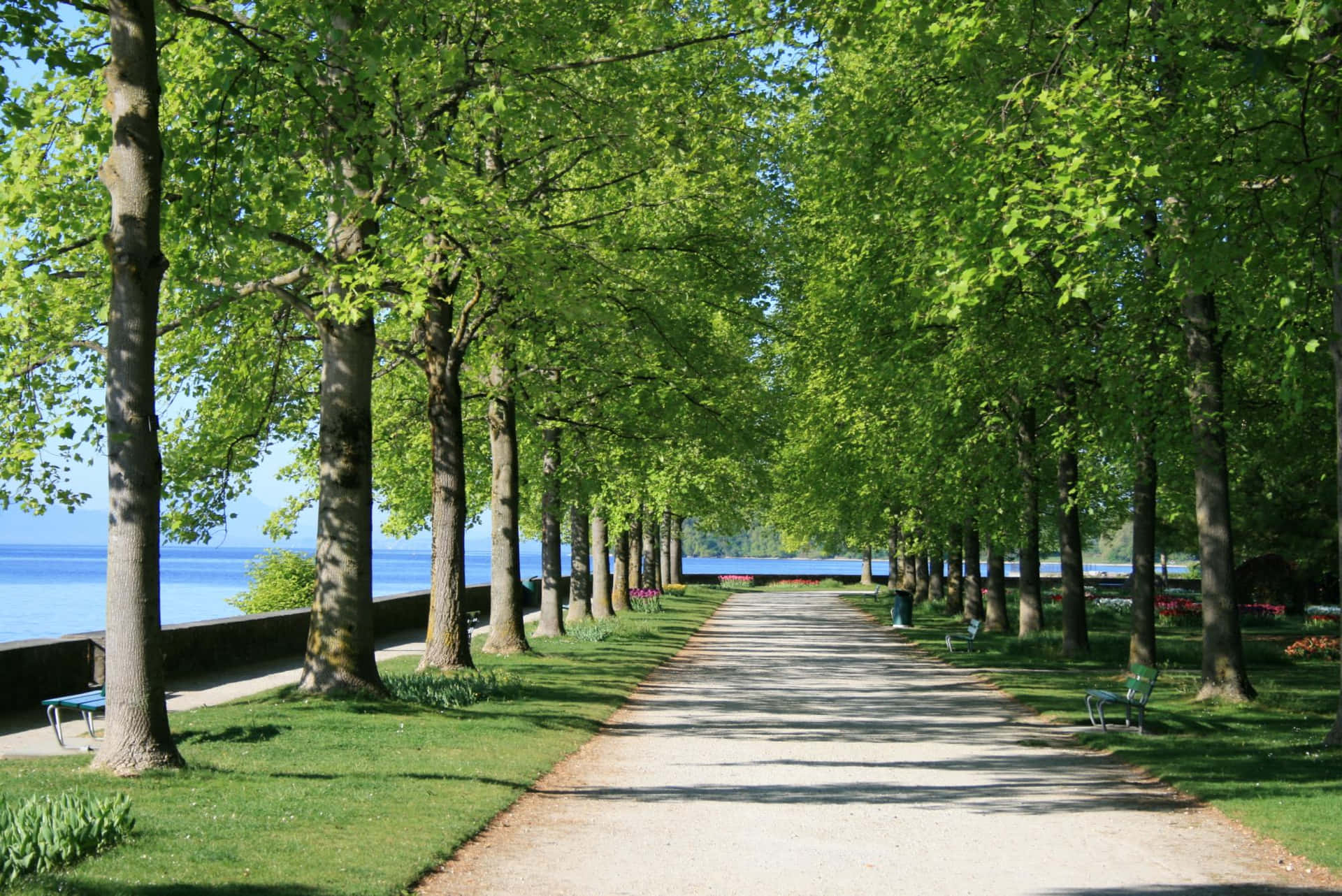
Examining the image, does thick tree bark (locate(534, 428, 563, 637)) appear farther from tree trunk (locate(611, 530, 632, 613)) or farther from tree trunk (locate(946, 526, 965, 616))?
tree trunk (locate(946, 526, 965, 616))

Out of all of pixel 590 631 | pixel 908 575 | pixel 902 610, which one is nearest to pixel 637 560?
pixel 908 575

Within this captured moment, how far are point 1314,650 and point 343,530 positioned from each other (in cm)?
2132

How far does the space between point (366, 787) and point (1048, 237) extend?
8.74 metres

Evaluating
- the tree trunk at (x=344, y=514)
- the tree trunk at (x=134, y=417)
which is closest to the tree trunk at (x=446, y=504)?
the tree trunk at (x=344, y=514)

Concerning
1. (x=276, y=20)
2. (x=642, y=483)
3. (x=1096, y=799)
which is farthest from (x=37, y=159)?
(x=642, y=483)

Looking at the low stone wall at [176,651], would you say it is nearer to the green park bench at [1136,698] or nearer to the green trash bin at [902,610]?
the green park bench at [1136,698]

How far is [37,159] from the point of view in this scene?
13359 mm

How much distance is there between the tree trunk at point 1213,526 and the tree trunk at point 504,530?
37.5ft

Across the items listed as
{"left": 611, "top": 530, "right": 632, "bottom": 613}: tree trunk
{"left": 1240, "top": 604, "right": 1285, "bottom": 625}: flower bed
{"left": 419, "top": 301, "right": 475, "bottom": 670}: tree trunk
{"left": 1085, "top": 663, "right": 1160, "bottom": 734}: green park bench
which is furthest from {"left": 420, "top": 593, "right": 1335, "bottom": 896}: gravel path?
{"left": 1240, "top": 604, "right": 1285, "bottom": 625}: flower bed

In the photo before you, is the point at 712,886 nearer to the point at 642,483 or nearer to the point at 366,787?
the point at 366,787

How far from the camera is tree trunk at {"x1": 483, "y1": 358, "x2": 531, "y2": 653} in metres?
23.6

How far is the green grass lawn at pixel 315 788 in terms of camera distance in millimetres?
7516

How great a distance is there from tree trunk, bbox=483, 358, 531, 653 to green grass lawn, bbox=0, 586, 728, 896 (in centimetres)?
585

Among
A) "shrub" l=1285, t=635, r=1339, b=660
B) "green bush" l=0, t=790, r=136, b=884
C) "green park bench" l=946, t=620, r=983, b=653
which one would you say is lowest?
"shrub" l=1285, t=635, r=1339, b=660
